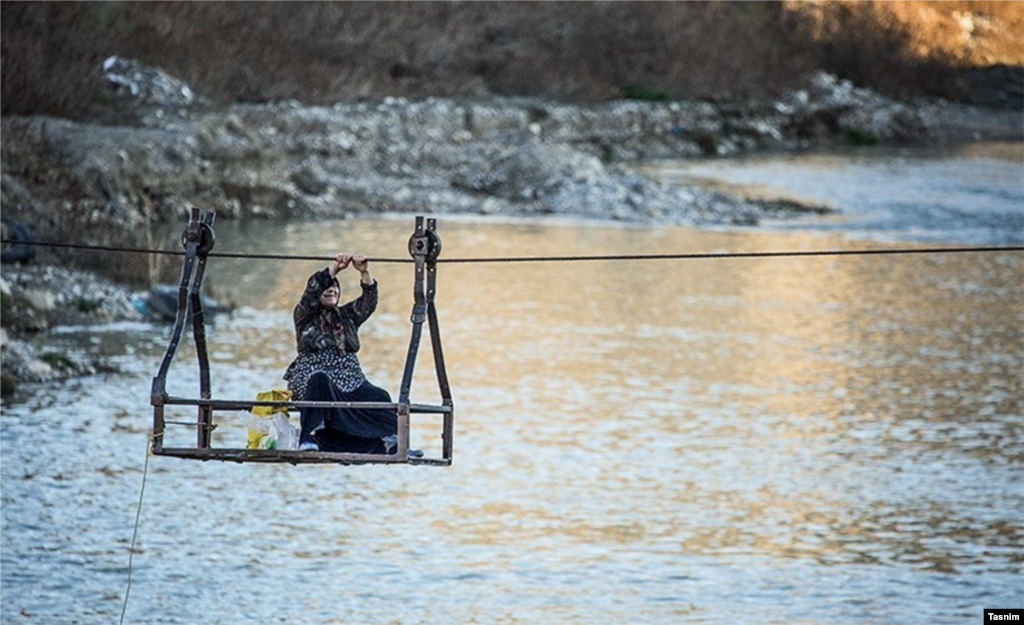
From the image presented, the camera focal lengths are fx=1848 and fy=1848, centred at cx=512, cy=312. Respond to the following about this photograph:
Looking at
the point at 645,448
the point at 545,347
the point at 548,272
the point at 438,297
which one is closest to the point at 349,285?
the point at 438,297

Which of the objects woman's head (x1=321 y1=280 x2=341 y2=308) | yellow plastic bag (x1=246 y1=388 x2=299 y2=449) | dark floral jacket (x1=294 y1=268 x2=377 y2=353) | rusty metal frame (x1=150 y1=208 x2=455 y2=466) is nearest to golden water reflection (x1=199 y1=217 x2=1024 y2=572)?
dark floral jacket (x1=294 y1=268 x2=377 y2=353)

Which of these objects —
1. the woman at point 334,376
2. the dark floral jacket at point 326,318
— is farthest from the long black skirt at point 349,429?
the dark floral jacket at point 326,318

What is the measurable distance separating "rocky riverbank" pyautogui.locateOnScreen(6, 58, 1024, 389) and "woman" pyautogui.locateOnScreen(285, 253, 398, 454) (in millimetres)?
8039

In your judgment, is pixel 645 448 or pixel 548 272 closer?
pixel 645 448

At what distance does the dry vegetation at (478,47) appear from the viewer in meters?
34.3

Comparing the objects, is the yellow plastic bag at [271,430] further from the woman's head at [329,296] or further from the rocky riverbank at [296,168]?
the rocky riverbank at [296,168]

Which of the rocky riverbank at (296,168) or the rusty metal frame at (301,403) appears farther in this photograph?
the rocky riverbank at (296,168)

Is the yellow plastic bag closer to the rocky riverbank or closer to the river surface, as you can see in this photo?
the river surface

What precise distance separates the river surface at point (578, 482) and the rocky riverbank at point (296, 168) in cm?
171

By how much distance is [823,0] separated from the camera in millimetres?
69625

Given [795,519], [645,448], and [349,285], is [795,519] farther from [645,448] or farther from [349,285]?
[349,285]

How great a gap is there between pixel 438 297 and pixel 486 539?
36.6 feet

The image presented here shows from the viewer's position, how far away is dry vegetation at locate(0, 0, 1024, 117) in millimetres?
34344

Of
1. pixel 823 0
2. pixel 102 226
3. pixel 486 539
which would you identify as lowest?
pixel 486 539
